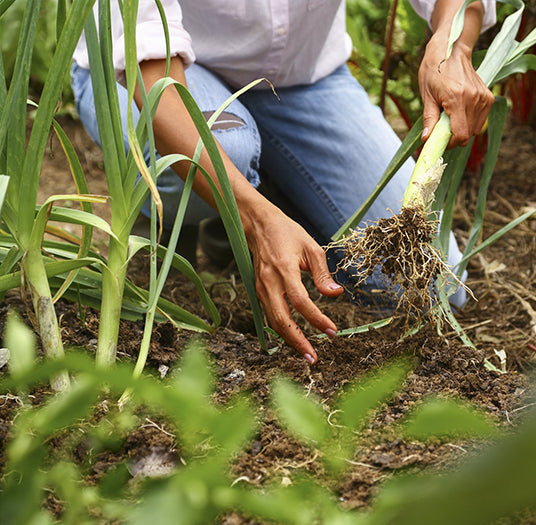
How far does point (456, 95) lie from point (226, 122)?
0.52 meters

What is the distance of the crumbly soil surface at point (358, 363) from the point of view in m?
0.70

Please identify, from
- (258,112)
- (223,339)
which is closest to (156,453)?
(223,339)

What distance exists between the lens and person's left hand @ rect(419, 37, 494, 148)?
1.12 metres

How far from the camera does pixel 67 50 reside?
0.77m

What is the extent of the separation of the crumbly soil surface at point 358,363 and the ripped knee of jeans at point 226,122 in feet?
1.17

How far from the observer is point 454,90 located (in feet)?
3.69

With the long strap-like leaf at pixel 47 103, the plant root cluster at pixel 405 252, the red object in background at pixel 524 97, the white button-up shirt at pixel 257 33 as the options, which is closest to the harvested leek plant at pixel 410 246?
the plant root cluster at pixel 405 252

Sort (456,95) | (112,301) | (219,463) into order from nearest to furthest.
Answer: (219,463) → (112,301) → (456,95)

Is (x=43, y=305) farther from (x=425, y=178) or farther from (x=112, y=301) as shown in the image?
(x=425, y=178)

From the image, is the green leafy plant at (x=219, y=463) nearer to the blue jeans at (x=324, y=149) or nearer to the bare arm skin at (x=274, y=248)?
the bare arm skin at (x=274, y=248)

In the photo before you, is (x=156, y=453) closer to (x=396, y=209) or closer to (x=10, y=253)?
(x=10, y=253)

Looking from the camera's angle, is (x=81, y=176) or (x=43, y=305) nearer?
(x=43, y=305)

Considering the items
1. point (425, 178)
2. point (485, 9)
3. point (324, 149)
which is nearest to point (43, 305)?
point (425, 178)

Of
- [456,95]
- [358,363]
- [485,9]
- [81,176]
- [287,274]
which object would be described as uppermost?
[485,9]
